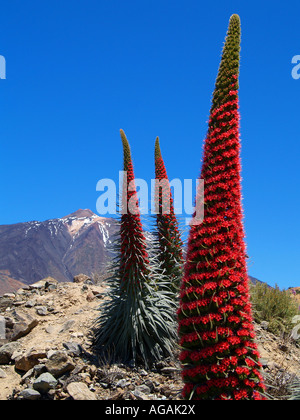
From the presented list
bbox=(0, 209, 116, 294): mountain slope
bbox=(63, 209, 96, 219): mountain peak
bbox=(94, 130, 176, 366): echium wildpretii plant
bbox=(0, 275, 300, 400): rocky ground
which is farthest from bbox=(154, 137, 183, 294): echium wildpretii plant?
bbox=(63, 209, 96, 219): mountain peak

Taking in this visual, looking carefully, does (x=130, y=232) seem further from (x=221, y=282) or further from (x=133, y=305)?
(x=221, y=282)

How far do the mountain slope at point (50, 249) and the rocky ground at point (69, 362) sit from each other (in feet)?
220

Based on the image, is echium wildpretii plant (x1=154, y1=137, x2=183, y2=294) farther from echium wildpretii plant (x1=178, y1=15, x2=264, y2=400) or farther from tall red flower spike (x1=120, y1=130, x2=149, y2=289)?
echium wildpretii plant (x1=178, y1=15, x2=264, y2=400)

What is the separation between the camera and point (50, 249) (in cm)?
9888

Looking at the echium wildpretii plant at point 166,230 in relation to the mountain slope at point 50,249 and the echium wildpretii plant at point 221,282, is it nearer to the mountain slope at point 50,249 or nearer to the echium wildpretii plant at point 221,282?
the echium wildpretii plant at point 221,282

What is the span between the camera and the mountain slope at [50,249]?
86.3m

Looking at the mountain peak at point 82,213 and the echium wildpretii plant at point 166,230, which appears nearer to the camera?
→ the echium wildpretii plant at point 166,230

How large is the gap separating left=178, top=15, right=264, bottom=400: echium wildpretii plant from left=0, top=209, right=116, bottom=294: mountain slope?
240 feet

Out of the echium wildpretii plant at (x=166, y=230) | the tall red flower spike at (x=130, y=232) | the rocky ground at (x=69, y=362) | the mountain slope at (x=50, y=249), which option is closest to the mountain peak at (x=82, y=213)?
the mountain slope at (x=50, y=249)

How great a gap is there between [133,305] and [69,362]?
5.28 feet

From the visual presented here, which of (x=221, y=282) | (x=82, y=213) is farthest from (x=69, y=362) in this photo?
(x=82, y=213)

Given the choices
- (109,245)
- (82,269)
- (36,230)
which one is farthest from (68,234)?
(109,245)

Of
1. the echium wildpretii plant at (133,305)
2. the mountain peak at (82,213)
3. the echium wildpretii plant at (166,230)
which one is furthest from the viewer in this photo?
the mountain peak at (82,213)
